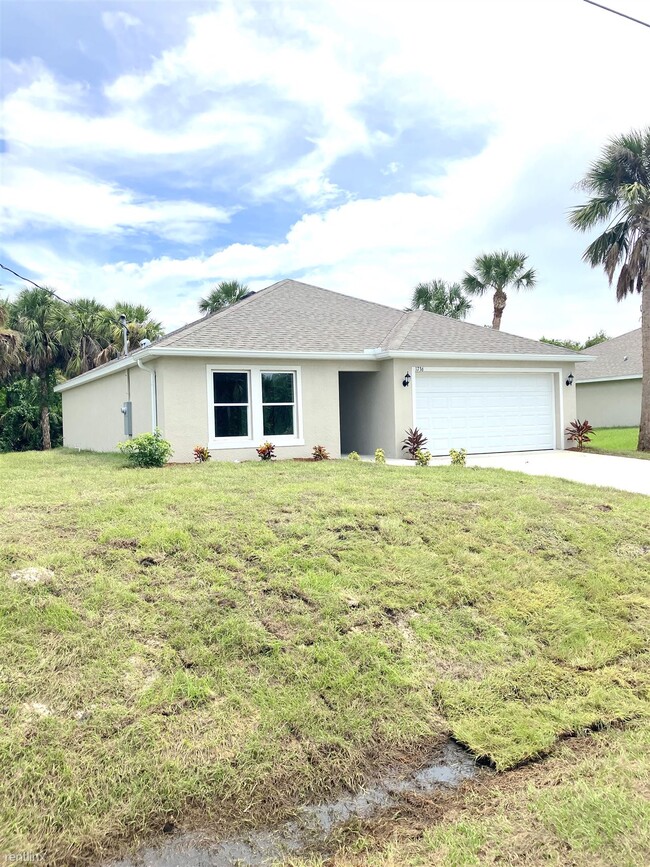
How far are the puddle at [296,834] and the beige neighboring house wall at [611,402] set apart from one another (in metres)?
26.1

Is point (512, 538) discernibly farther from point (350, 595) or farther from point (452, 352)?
point (452, 352)

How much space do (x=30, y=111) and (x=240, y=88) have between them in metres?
5.45

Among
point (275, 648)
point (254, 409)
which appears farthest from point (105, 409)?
point (275, 648)

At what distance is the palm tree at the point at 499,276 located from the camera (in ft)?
→ 89.6

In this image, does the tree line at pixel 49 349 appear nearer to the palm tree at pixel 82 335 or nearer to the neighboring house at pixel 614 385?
the palm tree at pixel 82 335

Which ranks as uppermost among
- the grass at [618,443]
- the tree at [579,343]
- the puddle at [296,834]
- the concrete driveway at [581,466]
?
the tree at [579,343]

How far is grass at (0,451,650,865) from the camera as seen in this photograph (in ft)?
9.92

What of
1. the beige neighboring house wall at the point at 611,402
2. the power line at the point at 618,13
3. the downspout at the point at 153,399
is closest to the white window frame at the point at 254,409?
the downspout at the point at 153,399

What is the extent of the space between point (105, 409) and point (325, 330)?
7906mm

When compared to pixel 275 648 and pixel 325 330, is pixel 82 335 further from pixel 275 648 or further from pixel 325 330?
pixel 275 648

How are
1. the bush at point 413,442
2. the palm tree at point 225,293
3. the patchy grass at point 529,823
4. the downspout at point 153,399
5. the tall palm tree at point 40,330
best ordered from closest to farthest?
the patchy grass at point 529,823 < the downspout at point 153,399 < the bush at point 413,442 < the palm tree at point 225,293 < the tall palm tree at point 40,330

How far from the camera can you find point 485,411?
A: 1549cm

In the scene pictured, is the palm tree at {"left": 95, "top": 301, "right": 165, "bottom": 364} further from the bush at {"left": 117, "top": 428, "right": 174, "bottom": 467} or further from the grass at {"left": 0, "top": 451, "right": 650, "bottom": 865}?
the grass at {"left": 0, "top": 451, "right": 650, "bottom": 865}

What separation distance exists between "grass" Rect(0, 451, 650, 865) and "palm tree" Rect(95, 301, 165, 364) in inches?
838
